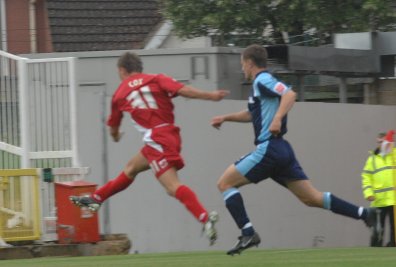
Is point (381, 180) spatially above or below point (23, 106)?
below

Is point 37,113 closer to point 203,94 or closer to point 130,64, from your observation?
point 130,64

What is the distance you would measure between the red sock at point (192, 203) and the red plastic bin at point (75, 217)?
240cm

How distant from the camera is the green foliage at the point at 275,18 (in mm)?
22547

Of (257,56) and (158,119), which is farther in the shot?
(158,119)

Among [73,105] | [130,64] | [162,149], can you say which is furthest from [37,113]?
[162,149]

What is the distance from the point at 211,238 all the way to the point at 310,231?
22.6ft

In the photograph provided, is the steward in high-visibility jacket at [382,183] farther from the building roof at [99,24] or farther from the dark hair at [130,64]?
the building roof at [99,24]

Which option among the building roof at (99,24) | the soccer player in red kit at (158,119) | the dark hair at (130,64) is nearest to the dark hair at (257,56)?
the soccer player in red kit at (158,119)

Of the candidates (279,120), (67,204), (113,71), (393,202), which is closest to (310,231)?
(393,202)

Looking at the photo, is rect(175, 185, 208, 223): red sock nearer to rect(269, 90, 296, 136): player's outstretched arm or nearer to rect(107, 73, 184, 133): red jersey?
rect(107, 73, 184, 133): red jersey

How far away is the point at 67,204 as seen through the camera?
13.1m

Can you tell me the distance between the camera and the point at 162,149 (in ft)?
35.3

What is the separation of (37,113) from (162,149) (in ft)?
11.2

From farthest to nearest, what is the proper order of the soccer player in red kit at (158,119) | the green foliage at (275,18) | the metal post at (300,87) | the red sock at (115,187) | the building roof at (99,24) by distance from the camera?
the building roof at (99,24)
the green foliage at (275,18)
the metal post at (300,87)
the red sock at (115,187)
the soccer player in red kit at (158,119)
